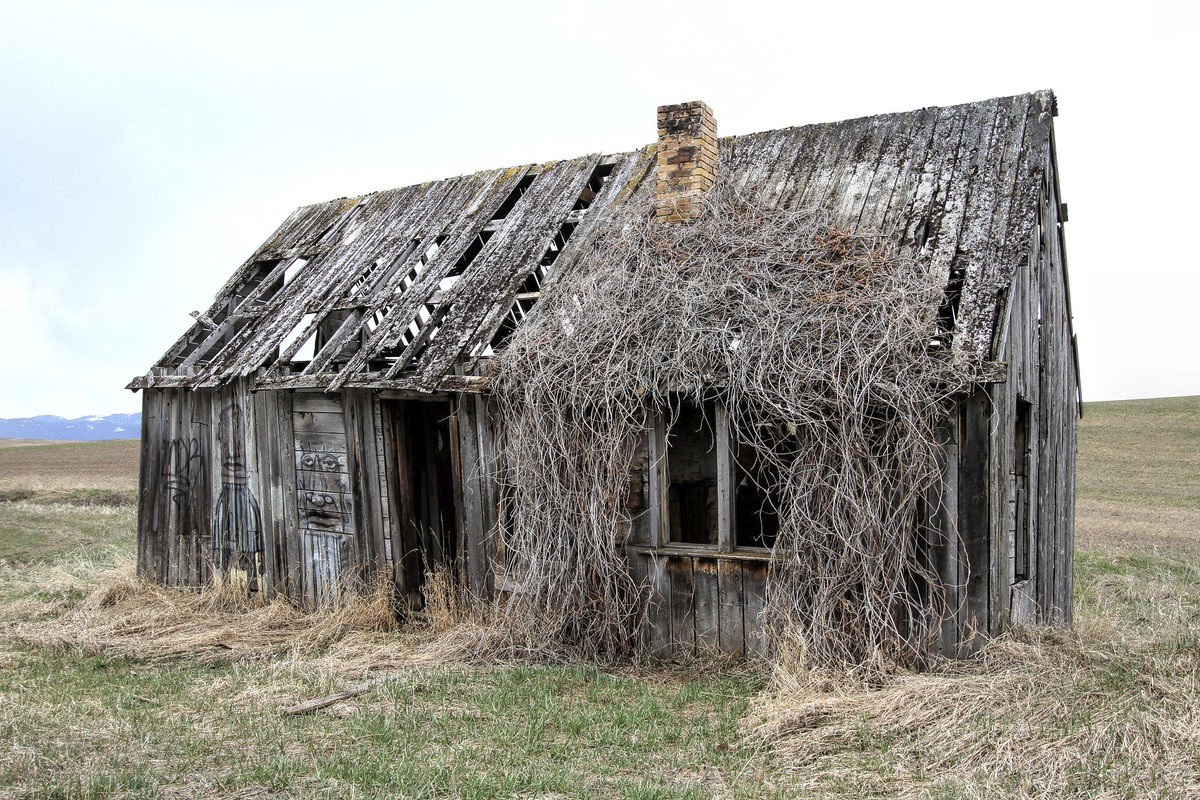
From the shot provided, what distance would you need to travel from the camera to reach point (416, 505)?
1075 centimetres

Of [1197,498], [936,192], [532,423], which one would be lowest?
[1197,498]

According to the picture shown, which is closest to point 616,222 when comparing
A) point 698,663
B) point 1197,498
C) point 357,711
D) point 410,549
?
point 410,549

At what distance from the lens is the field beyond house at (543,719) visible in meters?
5.42

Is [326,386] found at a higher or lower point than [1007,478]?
higher

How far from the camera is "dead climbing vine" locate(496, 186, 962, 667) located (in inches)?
287

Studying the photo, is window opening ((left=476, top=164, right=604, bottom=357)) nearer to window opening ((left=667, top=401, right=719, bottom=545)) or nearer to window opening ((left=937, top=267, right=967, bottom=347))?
window opening ((left=667, top=401, right=719, bottom=545))

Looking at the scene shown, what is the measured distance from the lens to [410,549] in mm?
10062

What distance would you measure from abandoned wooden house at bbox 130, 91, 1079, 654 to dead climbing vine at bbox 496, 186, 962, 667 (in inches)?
11.4

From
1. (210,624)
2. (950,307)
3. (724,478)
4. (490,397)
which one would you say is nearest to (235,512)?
(210,624)

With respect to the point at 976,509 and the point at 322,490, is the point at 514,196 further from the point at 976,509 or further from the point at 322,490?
the point at 976,509

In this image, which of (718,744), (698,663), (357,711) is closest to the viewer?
(718,744)

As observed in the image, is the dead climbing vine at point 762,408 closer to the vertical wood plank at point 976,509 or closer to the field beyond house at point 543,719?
the vertical wood plank at point 976,509

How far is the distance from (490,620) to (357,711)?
219 centimetres

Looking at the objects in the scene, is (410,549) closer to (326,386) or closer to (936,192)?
(326,386)
